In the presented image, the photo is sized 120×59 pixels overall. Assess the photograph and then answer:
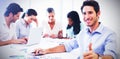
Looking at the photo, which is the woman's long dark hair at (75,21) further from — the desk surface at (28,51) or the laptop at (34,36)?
the laptop at (34,36)

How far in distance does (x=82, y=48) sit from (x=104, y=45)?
0.70 ft

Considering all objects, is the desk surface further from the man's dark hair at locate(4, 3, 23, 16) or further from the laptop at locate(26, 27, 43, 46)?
the man's dark hair at locate(4, 3, 23, 16)

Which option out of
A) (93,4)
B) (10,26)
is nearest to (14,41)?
(10,26)

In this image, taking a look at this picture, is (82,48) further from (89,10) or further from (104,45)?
(89,10)

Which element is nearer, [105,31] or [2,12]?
[105,31]

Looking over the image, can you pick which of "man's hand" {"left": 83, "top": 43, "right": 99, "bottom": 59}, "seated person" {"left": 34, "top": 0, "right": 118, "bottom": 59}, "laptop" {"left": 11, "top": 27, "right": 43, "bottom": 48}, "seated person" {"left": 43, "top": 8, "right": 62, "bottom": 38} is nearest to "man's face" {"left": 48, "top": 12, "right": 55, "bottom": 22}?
"seated person" {"left": 43, "top": 8, "right": 62, "bottom": 38}

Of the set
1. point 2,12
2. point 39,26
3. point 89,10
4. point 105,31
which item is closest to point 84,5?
point 89,10

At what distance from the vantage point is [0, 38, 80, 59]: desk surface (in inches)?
82.7

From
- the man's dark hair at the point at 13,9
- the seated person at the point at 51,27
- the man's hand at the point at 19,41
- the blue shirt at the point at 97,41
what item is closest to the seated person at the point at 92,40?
the blue shirt at the point at 97,41

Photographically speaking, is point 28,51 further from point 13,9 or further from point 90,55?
point 90,55

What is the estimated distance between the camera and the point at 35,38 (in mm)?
2146

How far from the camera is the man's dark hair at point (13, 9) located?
2205 millimetres

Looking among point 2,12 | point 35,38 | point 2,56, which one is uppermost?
point 2,12

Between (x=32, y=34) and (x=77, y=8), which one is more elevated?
(x=77, y=8)
